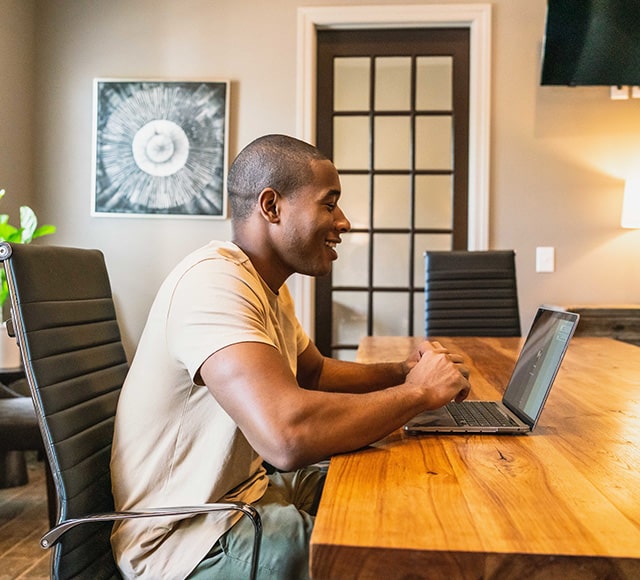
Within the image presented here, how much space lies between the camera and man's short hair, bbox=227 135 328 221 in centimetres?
135

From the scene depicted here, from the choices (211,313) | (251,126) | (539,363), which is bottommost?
(539,363)

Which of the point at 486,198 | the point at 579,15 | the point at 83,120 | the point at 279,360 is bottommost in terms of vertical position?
the point at 279,360

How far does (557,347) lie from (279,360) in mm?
500

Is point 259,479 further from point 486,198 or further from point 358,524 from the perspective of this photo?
point 486,198

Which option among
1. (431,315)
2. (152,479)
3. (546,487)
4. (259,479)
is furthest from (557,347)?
(431,315)

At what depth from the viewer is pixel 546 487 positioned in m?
0.91

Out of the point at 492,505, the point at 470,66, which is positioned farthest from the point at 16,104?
the point at 492,505

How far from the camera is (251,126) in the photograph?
4066 millimetres

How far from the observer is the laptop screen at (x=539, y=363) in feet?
4.03

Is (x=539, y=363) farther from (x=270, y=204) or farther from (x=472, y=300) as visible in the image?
(x=472, y=300)

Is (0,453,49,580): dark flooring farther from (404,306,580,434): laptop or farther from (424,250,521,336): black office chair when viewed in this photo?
(424,250,521,336): black office chair

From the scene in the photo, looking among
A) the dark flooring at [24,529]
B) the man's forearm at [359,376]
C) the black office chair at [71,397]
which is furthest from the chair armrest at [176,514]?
the dark flooring at [24,529]

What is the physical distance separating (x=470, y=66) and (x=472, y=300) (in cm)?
146

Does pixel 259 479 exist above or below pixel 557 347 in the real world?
below
